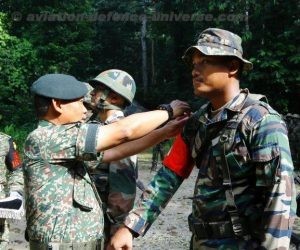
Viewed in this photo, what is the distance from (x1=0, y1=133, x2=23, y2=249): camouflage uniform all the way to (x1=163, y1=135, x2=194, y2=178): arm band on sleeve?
6.39ft

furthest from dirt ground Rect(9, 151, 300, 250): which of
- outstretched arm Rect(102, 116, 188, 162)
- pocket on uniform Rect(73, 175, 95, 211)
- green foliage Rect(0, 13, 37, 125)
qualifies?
green foliage Rect(0, 13, 37, 125)

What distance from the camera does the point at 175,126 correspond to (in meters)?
2.71

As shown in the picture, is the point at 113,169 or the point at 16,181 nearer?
the point at 113,169

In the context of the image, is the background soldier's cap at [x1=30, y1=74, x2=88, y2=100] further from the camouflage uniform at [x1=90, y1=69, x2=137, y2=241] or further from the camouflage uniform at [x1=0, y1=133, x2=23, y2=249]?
the camouflage uniform at [x1=0, y1=133, x2=23, y2=249]

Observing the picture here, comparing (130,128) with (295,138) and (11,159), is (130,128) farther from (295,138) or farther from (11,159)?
(295,138)

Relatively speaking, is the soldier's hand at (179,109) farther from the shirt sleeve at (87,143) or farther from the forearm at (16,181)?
the forearm at (16,181)

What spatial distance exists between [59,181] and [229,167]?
95cm

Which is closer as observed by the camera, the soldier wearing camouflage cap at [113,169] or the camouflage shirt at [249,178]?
the camouflage shirt at [249,178]

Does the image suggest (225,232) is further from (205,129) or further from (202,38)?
(202,38)

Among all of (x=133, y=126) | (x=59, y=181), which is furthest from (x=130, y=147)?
(x=59, y=181)

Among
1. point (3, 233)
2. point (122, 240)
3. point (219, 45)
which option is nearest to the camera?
point (219, 45)

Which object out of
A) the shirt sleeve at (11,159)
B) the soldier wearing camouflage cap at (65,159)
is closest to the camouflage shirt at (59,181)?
the soldier wearing camouflage cap at (65,159)

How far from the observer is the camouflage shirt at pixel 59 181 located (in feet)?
8.45

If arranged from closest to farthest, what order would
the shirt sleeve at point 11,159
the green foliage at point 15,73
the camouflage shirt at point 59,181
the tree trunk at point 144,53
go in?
the camouflage shirt at point 59,181
the shirt sleeve at point 11,159
the green foliage at point 15,73
the tree trunk at point 144,53
